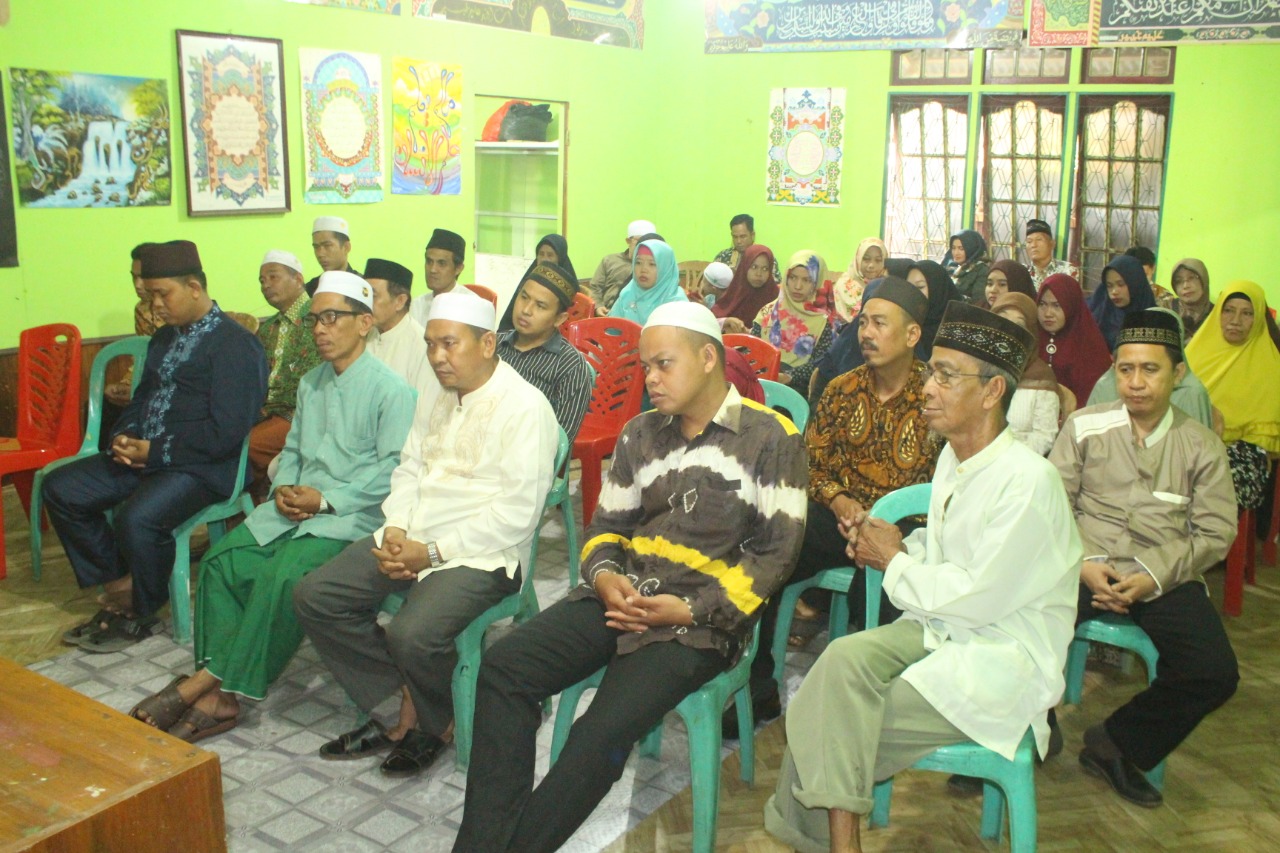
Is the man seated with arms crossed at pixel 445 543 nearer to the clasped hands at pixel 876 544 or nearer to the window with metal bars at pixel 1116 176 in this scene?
the clasped hands at pixel 876 544

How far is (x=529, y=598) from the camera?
3.28 m

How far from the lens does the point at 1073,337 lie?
4.53 metres

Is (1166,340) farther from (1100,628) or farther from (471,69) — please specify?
(471,69)

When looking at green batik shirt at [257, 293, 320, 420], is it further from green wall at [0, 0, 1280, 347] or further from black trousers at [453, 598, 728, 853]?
black trousers at [453, 598, 728, 853]

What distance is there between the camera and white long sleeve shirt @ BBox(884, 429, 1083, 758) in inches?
88.7

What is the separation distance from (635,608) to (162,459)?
2104 millimetres

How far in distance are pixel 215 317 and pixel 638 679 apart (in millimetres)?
2296

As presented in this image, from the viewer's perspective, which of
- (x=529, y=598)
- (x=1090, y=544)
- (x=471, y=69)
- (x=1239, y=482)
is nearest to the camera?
(x=1090, y=544)

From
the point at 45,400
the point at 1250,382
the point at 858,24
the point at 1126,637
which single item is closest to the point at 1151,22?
the point at 858,24

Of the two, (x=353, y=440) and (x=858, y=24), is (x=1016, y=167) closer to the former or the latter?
(x=858, y=24)

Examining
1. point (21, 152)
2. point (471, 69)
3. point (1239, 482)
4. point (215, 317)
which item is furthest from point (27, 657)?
point (471, 69)

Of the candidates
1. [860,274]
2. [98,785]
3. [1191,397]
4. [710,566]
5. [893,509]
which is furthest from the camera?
[860,274]

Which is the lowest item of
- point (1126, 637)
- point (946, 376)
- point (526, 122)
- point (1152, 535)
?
point (1126, 637)

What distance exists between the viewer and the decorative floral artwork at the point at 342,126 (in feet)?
21.7
